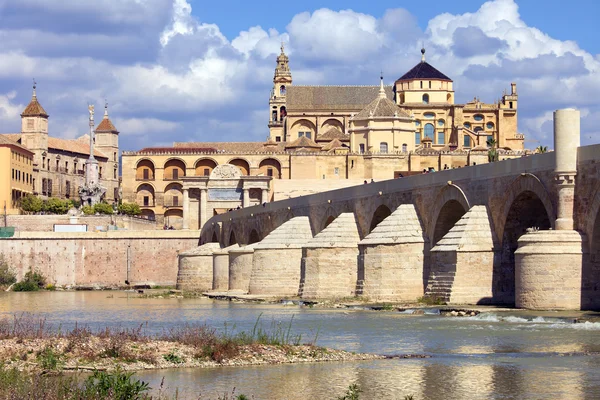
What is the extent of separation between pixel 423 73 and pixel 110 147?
5149 centimetres

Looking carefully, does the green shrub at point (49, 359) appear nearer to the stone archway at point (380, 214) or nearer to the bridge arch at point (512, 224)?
the bridge arch at point (512, 224)

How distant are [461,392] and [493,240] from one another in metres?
20.7

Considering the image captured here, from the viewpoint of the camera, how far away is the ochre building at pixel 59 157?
14175 cm

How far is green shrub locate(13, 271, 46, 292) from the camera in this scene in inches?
3342

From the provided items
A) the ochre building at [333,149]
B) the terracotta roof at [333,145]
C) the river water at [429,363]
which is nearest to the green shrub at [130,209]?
the ochre building at [333,149]

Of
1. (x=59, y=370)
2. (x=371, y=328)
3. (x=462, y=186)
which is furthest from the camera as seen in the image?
(x=462, y=186)

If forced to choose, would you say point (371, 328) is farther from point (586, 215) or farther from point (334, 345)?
point (586, 215)

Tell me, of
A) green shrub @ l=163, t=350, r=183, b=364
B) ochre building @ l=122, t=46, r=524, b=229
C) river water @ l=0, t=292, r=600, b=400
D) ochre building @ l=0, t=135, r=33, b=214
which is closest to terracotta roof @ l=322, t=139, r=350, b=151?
ochre building @ l=122, t=46, r=524, b=229

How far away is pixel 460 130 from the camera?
4968 inches

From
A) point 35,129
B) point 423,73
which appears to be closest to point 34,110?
point 35,129

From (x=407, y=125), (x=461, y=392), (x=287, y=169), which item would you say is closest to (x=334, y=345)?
(x=461, y=392)

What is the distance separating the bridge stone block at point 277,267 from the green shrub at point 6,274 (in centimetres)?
3465

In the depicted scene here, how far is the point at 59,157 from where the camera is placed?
14838 cm

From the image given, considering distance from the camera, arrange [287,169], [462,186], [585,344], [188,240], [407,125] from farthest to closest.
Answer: [287,169]
[407,125]
[188,240]
[462,186]
[585,344]
